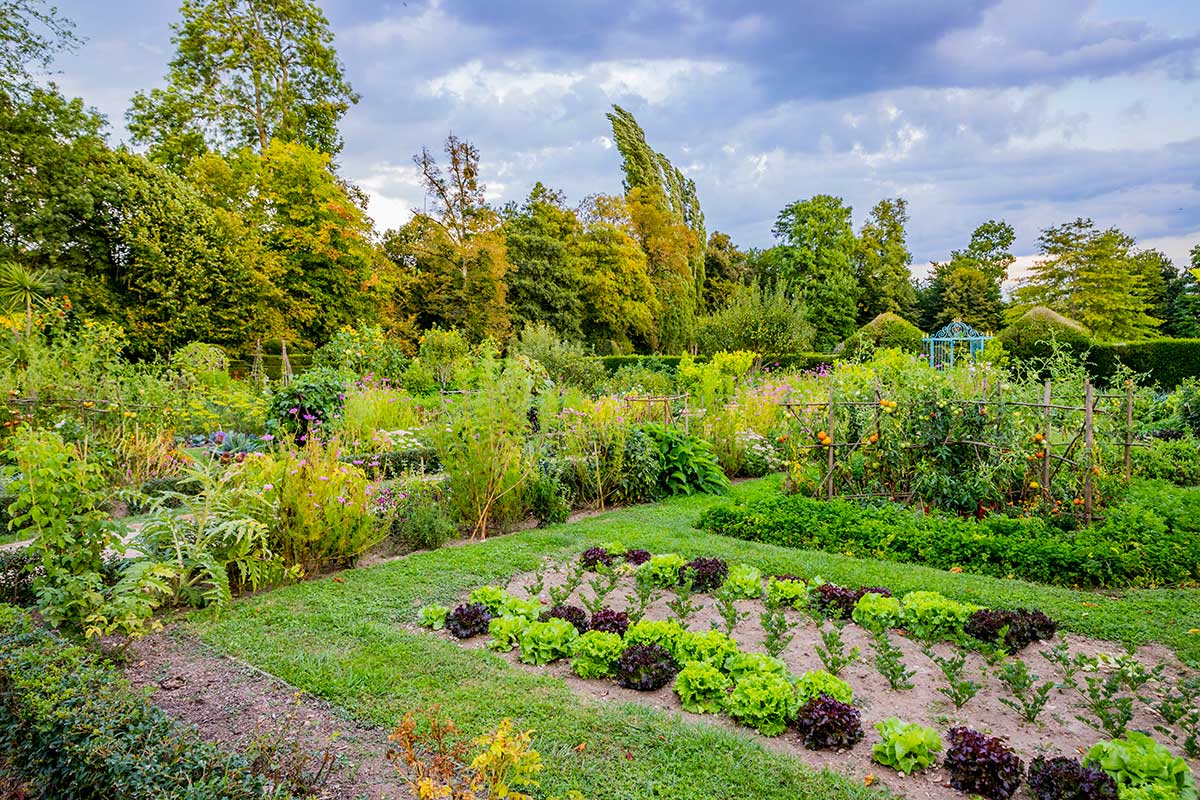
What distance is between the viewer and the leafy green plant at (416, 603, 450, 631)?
12.4ft

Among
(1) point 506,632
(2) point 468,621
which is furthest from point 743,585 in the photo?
(2) point 468,621

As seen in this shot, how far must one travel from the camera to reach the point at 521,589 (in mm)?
4383

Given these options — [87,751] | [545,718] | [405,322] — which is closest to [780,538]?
[545,718]

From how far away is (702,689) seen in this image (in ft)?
9.43

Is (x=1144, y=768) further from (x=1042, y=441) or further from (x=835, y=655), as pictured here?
(x=1042, y=441)

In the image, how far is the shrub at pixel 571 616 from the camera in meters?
3.55

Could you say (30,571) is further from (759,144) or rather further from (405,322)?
(405,322)

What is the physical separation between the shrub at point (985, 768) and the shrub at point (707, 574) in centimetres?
200

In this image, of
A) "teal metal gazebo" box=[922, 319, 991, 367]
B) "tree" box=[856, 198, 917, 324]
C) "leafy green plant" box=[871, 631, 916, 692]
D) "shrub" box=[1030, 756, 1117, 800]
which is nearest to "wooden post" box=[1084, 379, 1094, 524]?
"leafy green plant" box=[871, 631, 916, 692]

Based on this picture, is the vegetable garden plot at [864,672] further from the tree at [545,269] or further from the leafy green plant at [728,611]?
the tree at [545,269]

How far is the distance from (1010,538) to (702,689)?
10.3 feet

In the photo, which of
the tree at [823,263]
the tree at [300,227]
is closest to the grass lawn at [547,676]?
the tree at [300,227]

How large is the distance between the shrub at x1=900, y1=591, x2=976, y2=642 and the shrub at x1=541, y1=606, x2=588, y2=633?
173cm

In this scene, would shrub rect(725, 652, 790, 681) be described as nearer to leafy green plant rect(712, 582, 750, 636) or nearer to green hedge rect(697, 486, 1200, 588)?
leafy green plant rect(712, 582, 750, 636)
